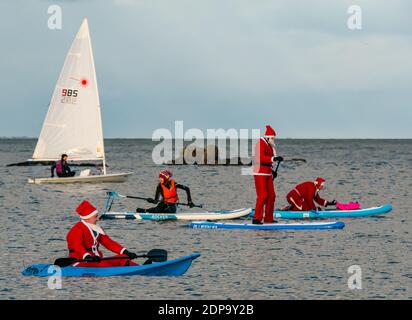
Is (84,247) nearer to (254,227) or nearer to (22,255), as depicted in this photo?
(22,255)

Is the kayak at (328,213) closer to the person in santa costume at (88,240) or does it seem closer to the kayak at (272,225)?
the kayak at (272,225)

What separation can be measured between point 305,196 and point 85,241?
1441cm

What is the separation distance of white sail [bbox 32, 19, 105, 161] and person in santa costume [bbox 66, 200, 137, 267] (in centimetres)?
3156

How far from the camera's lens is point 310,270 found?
846 inches

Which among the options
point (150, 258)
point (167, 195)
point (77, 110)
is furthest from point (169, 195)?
point (77, 110)

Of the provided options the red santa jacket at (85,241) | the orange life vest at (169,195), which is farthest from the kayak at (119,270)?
the orange life vest at (169,195)

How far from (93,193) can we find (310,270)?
30.8m

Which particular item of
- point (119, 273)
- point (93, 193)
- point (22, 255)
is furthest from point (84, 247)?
point (93, 193)

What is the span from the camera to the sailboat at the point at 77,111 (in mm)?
50000

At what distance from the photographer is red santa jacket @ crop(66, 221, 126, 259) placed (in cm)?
1825

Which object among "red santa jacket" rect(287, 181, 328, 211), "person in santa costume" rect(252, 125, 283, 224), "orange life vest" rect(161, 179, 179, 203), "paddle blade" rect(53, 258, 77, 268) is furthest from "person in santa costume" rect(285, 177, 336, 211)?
"paddle blade" rect(53, 258, 77, 268)

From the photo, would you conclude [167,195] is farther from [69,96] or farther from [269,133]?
[69,96]

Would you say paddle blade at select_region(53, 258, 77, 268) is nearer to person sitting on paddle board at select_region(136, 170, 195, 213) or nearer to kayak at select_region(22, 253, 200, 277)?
kayak at select_region(22, 253, 200, 277)

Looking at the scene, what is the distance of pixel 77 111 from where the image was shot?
1980 inches
